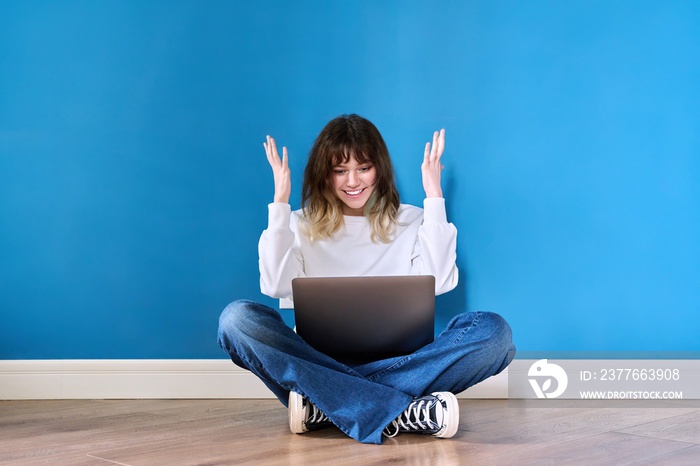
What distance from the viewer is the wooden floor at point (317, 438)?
158 centimetres

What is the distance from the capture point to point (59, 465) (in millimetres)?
1546

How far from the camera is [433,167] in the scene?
7.88ft

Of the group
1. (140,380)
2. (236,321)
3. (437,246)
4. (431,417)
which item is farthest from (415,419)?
(140,380)

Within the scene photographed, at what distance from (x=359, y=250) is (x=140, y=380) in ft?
2.70

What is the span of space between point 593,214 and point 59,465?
1683mm

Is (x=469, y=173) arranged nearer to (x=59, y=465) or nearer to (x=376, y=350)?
(x=376, y=350)

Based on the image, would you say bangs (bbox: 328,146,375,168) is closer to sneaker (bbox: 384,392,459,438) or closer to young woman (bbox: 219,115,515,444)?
young woman (bbox: 219,115,515,444)

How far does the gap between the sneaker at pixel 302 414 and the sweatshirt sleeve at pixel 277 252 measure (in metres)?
0.45

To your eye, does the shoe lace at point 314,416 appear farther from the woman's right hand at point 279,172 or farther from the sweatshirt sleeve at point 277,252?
the woman's right hand at point 279,172

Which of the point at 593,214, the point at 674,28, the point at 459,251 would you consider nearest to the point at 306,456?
the point at 459,251

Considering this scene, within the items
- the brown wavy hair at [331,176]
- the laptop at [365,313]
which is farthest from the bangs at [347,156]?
the laptop at [365,313]

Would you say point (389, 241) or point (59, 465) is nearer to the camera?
point (59, 465)

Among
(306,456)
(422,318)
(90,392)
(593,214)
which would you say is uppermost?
(593,214)

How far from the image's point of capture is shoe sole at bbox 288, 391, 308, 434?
188 cm
